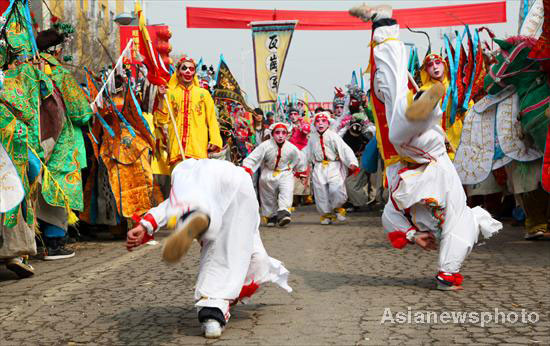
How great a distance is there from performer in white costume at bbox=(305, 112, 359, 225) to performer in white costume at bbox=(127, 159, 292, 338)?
7359 mm

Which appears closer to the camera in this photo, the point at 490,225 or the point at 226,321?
the point at 226,321

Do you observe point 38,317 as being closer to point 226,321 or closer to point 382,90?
point 226,321

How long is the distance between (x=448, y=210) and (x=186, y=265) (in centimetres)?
249

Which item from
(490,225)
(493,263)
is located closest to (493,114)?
(493,263)

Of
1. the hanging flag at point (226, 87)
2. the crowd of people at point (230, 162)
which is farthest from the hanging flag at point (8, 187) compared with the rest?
the hanging flag at point (226, 87)

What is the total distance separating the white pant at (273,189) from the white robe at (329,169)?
21.1 inches

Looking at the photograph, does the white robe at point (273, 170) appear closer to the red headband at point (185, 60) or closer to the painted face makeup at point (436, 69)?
the red headband at point (185, 60)

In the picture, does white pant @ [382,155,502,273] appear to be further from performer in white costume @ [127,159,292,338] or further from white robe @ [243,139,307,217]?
white robe @ [243,139,307,217]

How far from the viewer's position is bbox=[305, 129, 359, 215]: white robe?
12.3 metres

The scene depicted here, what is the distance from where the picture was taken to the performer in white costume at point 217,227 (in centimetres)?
427

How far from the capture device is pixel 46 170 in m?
7.57

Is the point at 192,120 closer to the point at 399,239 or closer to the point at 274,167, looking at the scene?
the point at 274,167

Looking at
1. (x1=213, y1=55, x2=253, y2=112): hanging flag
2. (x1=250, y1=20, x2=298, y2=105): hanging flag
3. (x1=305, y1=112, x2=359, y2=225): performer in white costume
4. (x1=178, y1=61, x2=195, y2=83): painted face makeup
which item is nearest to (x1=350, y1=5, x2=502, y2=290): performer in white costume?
(x1=178, y1=61, x2=195, y2=83): painted face makeup

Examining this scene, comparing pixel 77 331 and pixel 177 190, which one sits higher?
pixel 177 190
